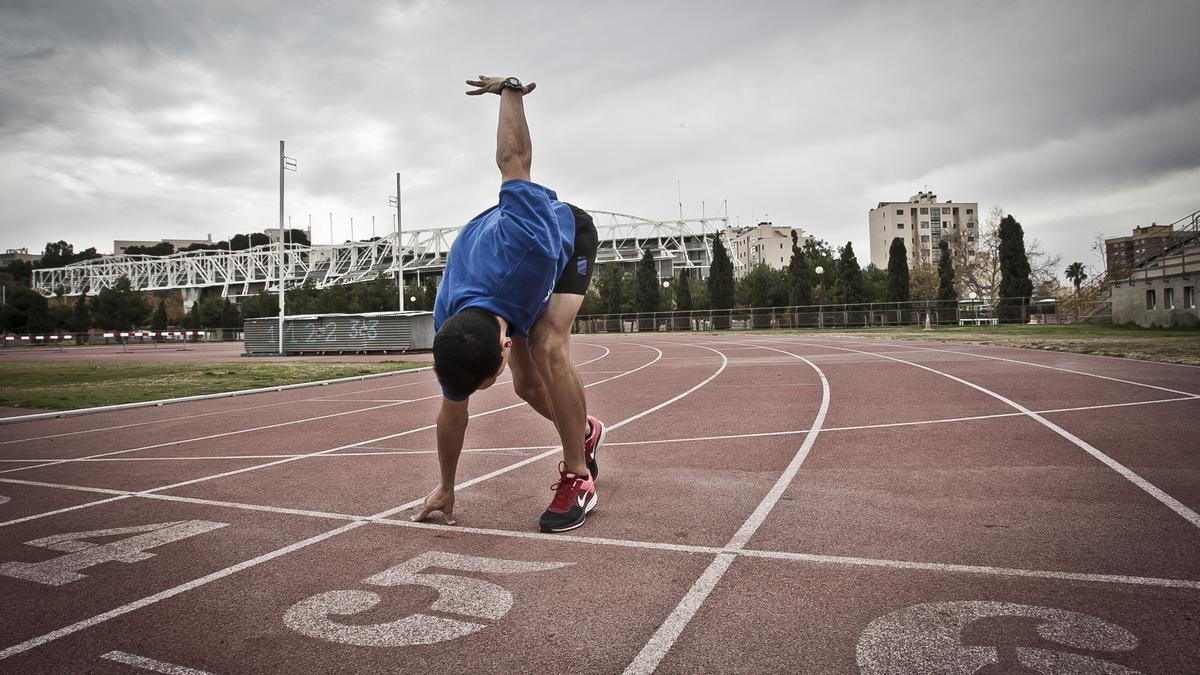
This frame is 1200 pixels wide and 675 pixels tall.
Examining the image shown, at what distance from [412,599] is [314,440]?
463cm

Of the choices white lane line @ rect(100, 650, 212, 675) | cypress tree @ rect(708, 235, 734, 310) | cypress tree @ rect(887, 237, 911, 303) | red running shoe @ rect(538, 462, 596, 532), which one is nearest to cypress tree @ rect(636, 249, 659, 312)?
cypress tree @ rect(708, 235, 734, 310)

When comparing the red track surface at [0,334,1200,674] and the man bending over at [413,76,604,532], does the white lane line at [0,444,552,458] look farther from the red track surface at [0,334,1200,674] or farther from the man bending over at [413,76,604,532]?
the man bending over at [413,76,604,532]

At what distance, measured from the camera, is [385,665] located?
209 centimetres

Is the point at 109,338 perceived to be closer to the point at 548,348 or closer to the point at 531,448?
the point at 531,448

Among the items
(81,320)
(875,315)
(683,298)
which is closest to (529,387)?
(875,315)

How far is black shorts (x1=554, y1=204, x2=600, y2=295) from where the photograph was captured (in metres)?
3.73

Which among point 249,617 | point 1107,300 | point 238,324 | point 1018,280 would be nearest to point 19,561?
point 249,617

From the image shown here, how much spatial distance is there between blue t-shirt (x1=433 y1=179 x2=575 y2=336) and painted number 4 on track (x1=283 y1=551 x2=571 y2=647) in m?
1.08

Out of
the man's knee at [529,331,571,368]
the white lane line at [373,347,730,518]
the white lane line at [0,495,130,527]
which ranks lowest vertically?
the white lane line at [373,347,730,518]

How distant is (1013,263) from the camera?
4934 centimetres

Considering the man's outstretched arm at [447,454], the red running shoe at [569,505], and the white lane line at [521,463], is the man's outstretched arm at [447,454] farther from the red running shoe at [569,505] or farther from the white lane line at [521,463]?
the red running shoe at [569,505]

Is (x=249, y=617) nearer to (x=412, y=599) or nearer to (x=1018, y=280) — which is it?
(x=412, y=599)

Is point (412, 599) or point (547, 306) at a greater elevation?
point (547, 306)

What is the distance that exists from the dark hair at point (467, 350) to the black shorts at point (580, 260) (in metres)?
0.70
